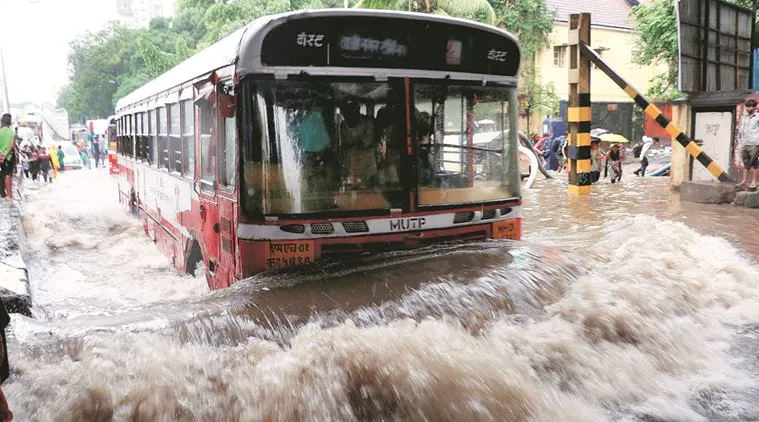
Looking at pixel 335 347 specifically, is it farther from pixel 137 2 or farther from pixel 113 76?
pixel 137 2

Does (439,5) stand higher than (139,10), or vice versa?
(139,10)

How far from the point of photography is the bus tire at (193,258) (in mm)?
7215

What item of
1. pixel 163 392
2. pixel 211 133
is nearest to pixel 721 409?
pixel 163 392

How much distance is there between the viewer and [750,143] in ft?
37.1

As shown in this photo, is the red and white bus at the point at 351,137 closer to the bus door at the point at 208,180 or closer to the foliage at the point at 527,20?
the bus door at the point at 208,180

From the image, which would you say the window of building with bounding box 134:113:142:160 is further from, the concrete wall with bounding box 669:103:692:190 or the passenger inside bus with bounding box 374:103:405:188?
the concrete wall with bounding box 669:103:692:190

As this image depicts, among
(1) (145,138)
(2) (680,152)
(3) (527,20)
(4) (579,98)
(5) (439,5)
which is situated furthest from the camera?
(3) (527,20)

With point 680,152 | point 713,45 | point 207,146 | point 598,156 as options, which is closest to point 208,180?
point 207,146

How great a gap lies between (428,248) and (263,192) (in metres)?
1.47

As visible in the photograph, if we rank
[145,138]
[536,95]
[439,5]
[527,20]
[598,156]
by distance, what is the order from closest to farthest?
[145,138], [598,156], [439,5], [527,20], [536,95]

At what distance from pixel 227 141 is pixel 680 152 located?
10754 millimetres

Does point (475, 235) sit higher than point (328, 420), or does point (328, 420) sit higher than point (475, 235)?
point (475, 235)

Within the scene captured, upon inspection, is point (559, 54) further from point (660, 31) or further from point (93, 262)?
point (93, 262)

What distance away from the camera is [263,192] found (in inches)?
194
